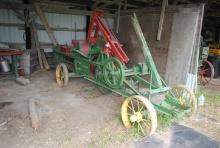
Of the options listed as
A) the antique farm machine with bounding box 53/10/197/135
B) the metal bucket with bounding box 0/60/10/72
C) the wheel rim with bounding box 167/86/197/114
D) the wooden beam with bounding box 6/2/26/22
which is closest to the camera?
the antique farm machine with bounding box 53/10/197/135

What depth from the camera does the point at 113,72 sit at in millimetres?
4199

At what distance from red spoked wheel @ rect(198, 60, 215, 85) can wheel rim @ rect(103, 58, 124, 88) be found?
11.0 ft

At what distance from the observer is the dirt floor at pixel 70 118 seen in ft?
10.6

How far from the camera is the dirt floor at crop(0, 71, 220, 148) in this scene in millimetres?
3221

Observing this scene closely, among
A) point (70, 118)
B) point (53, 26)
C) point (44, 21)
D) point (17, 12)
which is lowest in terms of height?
point (70, 118)

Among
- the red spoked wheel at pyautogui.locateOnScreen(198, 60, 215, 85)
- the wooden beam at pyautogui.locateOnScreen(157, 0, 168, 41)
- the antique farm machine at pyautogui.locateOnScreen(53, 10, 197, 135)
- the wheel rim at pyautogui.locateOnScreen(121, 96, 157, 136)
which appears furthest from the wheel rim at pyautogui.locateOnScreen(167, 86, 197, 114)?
the red spoked wheel at pyautogui.locateOnScreen(198, 60, 215, 85)

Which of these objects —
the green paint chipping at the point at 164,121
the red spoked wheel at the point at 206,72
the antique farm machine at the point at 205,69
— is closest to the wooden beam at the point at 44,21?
the green paint chipping at the point at 164,121

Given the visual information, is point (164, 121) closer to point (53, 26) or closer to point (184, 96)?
point (184, 96)

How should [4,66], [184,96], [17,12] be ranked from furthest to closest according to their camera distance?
[17,12] < [4,66] < [184,96]

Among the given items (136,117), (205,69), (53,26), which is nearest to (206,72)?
(205,69)

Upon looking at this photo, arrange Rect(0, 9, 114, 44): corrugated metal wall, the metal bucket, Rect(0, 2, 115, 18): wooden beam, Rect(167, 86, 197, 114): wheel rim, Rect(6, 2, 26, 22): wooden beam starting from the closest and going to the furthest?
Rect(167, 86, 197, 114): wheel rim, the metal bucket, Rect(6, 2, 26, 22): wooden beam, Rect(0, 2, 115, 18): wooden beam, Rect(0, 9, 114, 44): corrugated metal wall

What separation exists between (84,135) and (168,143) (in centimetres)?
128

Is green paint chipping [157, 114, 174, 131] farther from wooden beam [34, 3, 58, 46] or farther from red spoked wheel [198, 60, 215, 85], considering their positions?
wooden beam [34, 3, 58, 46]

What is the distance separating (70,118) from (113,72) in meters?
1.16
